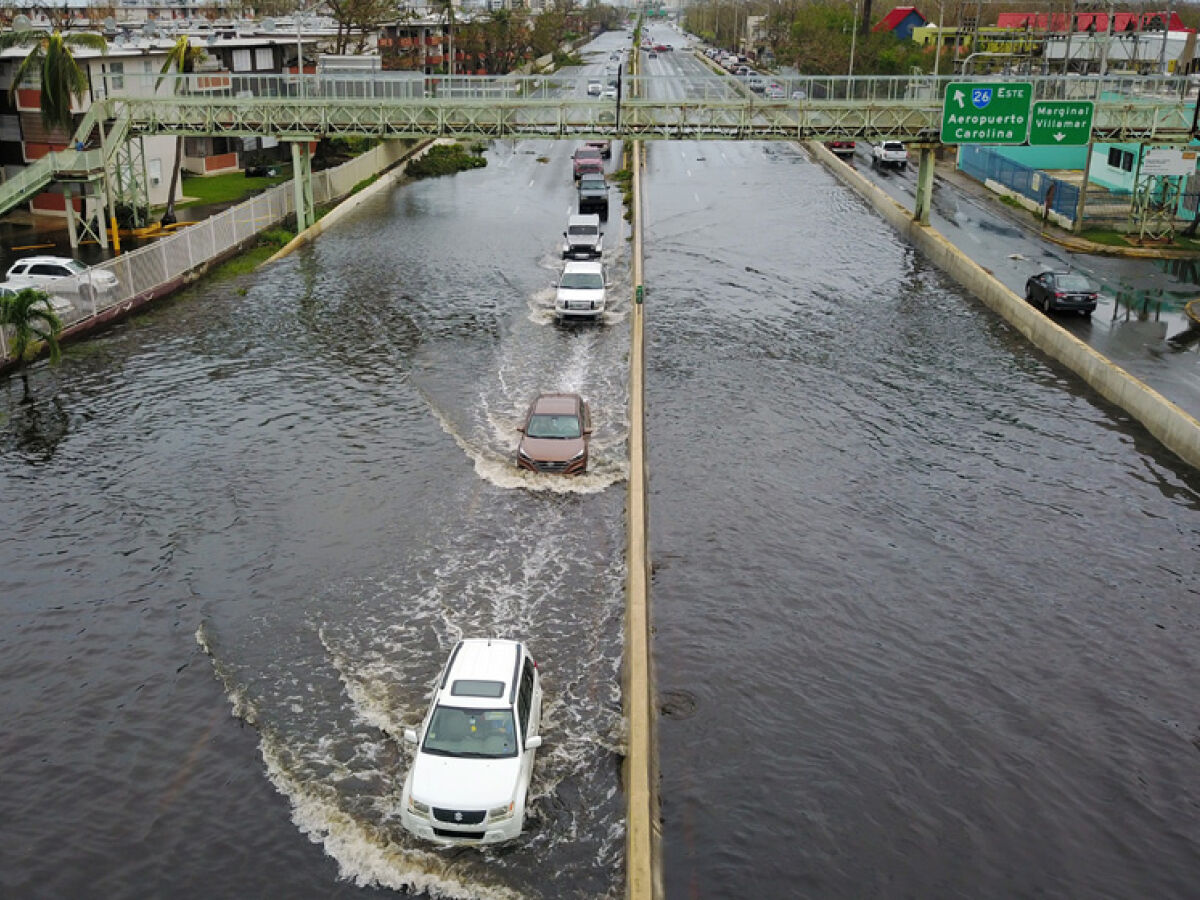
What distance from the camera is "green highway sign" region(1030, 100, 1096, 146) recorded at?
169 feet

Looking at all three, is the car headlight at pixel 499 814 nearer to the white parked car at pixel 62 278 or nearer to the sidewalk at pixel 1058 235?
the white parked car at pixel 62 278

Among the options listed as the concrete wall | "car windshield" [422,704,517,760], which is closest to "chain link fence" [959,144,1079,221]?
A: the concrete wall

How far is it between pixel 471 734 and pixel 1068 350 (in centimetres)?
2904

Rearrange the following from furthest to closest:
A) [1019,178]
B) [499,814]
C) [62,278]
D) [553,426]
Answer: [1019,178] → [62,278] → [553,426] → [499,814]

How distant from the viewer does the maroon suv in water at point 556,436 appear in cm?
2984

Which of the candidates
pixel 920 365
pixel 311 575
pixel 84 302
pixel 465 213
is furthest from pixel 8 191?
pixel 920 365

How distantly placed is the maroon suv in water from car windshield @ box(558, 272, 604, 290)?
565 inches

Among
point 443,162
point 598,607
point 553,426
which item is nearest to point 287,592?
point 598,607

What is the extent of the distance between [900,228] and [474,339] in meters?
29.7

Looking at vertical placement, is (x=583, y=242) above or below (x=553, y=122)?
below

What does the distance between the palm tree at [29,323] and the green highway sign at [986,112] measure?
38365 millimetres

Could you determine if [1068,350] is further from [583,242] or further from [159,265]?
[159,265]

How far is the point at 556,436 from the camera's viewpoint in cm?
3045

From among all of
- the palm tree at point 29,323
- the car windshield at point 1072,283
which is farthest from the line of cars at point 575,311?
the car windshield at point 1072,283
